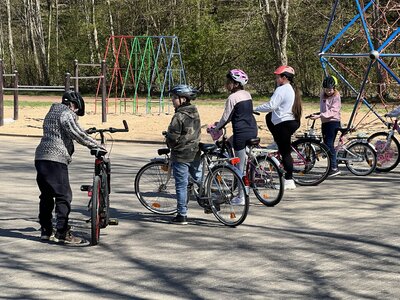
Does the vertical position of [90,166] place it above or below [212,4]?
below

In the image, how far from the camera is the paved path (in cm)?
735

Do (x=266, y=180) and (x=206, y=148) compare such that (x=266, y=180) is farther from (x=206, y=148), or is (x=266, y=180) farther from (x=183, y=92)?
(x=183, y=92)

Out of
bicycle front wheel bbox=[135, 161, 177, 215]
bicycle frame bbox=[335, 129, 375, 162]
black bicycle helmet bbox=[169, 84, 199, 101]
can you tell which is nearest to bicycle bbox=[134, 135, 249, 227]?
bicycle front wheel bbox=[135, 161, 177, 215]

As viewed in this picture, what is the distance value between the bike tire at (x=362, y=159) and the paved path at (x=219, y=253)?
6.01 feet

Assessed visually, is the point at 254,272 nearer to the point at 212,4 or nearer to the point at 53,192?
the point at 53,192

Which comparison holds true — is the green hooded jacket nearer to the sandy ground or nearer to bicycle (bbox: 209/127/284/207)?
bicycle (bbox: 209/127/284/207)

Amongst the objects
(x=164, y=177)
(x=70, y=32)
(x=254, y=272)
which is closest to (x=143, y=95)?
(x=70, y=32)

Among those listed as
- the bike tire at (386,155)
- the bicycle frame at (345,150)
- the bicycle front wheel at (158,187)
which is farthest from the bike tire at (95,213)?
the bike tire at (386,155)

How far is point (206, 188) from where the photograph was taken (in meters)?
10.5

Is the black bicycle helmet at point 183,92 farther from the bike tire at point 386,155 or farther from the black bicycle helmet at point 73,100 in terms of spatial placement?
the bike tire at point 386,155

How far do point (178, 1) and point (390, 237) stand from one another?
38.6 metres

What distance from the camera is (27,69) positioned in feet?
184

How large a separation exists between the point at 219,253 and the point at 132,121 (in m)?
18.5

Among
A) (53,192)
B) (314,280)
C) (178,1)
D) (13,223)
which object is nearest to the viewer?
(314,280)
